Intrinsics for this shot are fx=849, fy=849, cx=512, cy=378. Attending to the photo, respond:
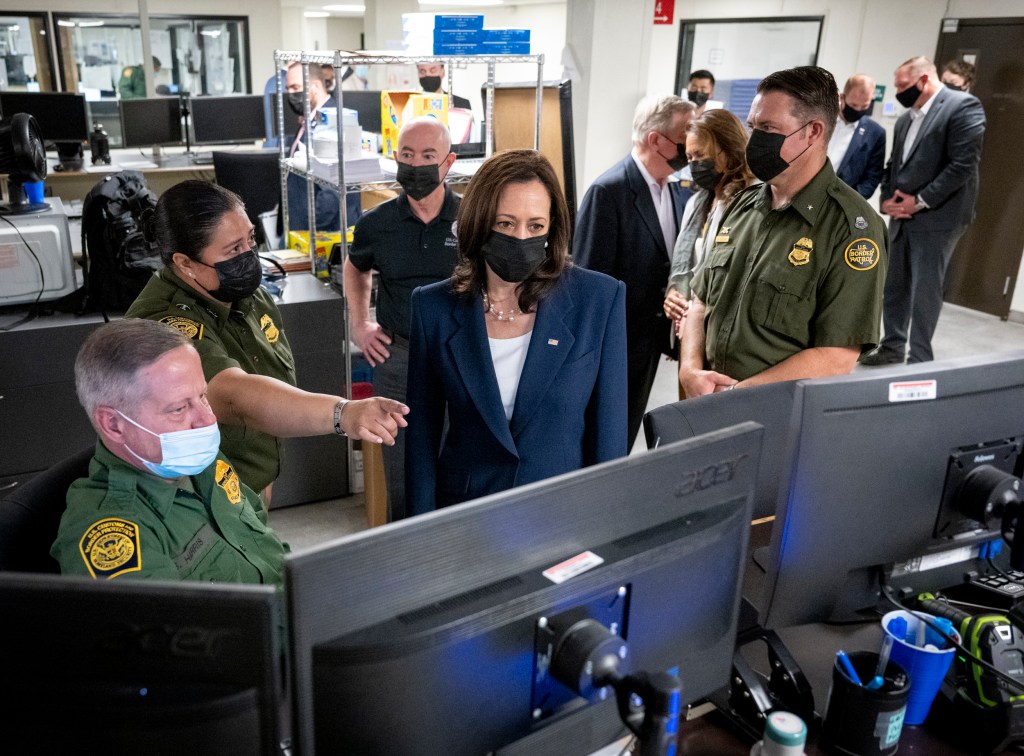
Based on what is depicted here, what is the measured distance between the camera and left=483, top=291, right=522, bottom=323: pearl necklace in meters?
1.84

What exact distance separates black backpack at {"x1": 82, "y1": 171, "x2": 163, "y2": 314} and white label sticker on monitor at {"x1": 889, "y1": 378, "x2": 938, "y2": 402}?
8.44ft

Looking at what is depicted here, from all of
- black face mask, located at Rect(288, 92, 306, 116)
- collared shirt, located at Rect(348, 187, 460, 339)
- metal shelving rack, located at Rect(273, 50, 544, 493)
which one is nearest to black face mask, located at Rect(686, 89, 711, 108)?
black face mask, located at Rect(288, 92, 306, 116)

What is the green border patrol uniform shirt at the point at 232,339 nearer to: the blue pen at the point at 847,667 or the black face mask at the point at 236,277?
the black face mask at the point at 236,277

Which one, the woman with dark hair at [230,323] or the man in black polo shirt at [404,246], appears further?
the man in black polo shirt at [404,246]

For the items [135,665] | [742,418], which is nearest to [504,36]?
[742,418]

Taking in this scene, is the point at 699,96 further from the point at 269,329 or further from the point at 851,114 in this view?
the point at 269,329

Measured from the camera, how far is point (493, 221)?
1.77 metres

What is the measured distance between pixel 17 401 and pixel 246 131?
4775 millimetres

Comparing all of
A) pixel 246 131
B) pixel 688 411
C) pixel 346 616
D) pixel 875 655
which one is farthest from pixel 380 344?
pixel 246 131

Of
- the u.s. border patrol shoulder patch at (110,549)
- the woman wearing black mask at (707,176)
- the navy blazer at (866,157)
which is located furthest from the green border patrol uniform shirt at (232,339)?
the navy blazer at (866,157)

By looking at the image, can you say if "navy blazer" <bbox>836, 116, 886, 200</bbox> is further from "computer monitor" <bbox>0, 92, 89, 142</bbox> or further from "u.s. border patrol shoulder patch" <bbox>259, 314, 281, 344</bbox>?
"computer monitor" <bbox>0, 92, 89, 142</bbox>

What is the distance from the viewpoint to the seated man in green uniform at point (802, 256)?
2.11 meters

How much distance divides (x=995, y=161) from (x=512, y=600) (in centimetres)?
645

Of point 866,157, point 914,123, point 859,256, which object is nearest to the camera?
point 859,256
